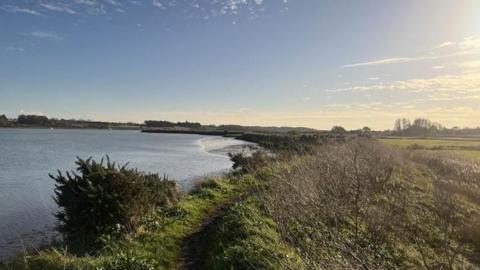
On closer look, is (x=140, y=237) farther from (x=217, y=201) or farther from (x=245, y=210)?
(x=217, y=201)

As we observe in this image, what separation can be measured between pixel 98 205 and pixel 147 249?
262 cm

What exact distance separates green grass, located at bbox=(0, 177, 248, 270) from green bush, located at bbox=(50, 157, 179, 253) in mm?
657

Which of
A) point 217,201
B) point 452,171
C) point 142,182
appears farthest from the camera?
point 452,171

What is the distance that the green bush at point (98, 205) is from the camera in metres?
13.0

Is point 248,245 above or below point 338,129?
below

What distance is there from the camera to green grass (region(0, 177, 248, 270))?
9688mm

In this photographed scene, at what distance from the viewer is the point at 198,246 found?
12.2 metres

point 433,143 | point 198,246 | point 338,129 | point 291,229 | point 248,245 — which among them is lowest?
point 198,246

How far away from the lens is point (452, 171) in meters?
37.4

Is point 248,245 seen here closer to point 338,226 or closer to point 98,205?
point 338,226

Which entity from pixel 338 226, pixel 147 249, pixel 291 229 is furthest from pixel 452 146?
pixel 147 249

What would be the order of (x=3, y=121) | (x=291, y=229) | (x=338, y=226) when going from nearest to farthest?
(x=291, y=229) < (x=338, y=226) < (x=3, y=121)

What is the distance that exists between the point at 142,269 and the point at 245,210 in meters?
5.09

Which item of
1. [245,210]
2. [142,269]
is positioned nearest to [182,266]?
[142,269]
